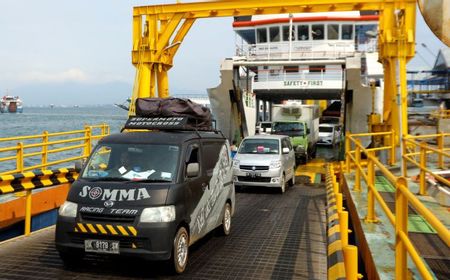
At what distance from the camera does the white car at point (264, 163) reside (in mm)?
13258

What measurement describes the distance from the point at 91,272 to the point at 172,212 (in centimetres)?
128

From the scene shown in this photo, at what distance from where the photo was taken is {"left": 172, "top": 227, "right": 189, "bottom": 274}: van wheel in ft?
17.9

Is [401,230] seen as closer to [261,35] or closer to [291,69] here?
[291,69]

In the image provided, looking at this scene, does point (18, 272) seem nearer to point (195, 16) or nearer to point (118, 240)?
point (118, 240)

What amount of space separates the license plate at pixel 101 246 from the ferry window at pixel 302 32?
2239cm

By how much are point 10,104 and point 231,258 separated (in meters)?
144

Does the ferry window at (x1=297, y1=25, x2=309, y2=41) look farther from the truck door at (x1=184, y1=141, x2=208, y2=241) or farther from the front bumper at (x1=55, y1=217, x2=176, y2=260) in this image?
the front bumper at (x1=55, y1=217, x2=176, y2=260)

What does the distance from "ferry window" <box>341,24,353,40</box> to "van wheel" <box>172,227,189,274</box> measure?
22.9 m

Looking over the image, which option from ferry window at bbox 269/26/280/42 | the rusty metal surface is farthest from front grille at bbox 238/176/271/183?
ferry window at bbox 269/26/280/42

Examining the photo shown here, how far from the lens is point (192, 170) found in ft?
19.9

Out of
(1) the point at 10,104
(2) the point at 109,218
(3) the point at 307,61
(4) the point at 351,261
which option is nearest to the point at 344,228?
(4) the point at 351,261

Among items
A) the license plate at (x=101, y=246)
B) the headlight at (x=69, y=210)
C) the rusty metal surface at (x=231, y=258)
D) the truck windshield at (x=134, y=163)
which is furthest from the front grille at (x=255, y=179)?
the license plate at (x=101, y=246)

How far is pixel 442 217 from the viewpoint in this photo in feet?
23.0

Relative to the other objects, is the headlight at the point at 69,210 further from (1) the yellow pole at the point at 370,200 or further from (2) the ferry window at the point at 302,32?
(2) the ferry window at the point at 302,32
